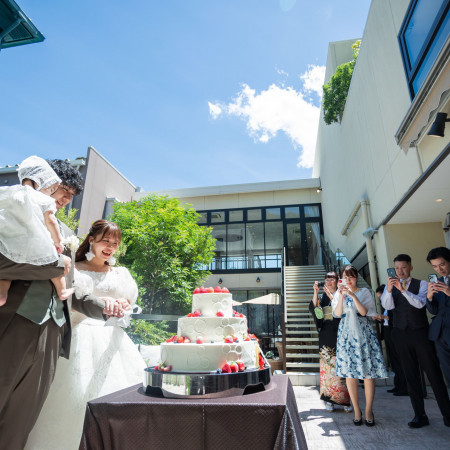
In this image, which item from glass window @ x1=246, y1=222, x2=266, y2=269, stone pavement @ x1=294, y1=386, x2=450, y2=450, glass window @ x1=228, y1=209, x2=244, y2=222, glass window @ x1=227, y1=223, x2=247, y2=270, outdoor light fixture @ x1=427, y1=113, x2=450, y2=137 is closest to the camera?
stone pavement @ x1=294, y1=386, x2=450, y2=450

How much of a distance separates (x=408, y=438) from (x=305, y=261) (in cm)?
1237

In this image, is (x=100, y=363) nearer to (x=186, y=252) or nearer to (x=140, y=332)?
(x=140, y=332)

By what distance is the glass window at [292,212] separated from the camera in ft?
52.1

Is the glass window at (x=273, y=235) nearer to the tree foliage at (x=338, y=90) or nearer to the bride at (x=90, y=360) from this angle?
the tree foliage at (x=338, y=90)

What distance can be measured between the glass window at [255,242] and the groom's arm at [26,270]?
1407 cm

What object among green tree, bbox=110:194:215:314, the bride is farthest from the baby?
green tree, bbox=110:194:215:314

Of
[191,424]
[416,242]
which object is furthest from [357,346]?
[416,242]

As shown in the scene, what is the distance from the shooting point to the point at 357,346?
3363 mm

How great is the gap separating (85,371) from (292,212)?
15.0 metres

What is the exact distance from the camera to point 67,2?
405 centimetres

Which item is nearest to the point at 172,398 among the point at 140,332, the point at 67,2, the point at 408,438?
the point at 408,438

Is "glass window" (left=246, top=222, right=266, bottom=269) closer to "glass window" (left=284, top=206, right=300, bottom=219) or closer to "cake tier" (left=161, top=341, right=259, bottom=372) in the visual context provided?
"glass window" (left=284, top=206, right=300, bottom=219)

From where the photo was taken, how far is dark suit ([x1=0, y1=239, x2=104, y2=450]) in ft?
3.86

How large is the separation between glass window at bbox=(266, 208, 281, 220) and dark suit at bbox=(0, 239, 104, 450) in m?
14.9
